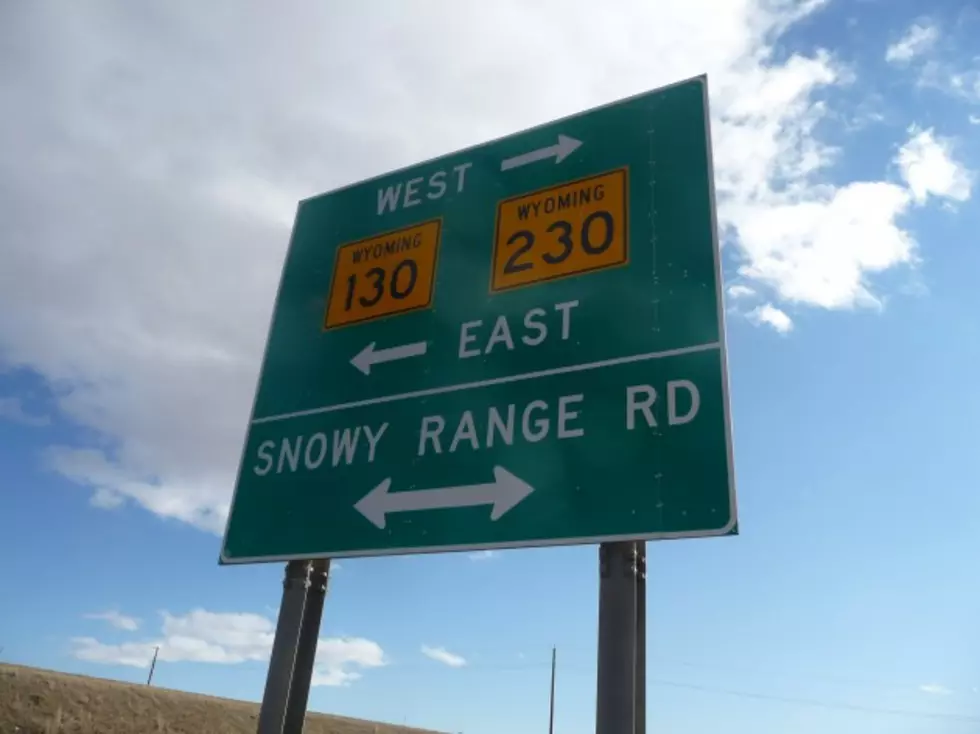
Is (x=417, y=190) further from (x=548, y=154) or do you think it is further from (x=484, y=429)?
(x=484, y=429)

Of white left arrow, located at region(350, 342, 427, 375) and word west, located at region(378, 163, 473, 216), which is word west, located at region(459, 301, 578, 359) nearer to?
white left arrow, located at region(350, 342, 427, 375)

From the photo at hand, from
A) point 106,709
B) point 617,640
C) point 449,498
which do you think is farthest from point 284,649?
point 106,709

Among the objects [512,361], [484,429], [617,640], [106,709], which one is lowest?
[617,640]

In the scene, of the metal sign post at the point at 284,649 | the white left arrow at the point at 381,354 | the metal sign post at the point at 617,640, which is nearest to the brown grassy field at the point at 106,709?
the metal sign post at the point at 284,649

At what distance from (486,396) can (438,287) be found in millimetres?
942

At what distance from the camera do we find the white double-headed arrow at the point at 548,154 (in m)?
4.89

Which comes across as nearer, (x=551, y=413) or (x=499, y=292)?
(x=551, y=413)

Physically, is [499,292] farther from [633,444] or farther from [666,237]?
[633,444]

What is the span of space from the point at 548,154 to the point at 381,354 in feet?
5.34

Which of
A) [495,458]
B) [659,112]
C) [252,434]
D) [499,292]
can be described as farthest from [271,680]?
[659,112]

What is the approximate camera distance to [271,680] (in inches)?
181

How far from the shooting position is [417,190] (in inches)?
215

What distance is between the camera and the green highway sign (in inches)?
145

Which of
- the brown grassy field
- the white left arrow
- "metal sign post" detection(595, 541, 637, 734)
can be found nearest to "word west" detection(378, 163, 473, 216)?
the white left arrow
